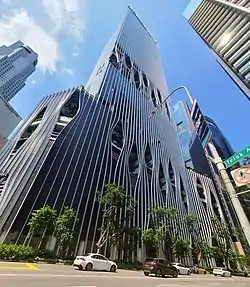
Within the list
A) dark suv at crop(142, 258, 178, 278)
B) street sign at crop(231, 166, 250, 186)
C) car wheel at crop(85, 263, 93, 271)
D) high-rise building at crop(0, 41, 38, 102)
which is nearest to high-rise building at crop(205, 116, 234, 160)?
dark suv at crop(142, 258, 178, 278)

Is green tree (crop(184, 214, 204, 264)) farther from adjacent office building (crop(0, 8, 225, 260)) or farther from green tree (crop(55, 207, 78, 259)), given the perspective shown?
green tree (crop(55, 207, 78, 259))

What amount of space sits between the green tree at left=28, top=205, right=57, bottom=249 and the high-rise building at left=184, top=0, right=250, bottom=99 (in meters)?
28.9

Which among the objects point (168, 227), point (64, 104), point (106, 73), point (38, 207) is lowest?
→ point (38, 207)

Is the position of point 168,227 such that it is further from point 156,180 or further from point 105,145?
point 105,145

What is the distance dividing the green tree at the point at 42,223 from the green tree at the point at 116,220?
6.98 meters

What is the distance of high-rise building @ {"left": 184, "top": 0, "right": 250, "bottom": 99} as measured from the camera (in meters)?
31.3

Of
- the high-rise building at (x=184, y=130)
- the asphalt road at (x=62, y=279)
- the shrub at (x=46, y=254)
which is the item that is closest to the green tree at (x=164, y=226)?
the shrub at (x=46, y=254)

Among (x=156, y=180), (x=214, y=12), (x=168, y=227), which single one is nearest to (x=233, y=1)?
(x=214, y=12)

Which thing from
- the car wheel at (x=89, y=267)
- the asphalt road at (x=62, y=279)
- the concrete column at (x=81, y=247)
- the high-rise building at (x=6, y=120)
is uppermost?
the high-rise building at (x=6, y=120)

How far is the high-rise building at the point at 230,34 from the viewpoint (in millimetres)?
31266

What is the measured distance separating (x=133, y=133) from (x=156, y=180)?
11.3 meters

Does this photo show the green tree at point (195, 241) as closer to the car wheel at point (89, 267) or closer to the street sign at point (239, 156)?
the car wheel at point (89, 267)

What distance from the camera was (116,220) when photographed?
28.8m

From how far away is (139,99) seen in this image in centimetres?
6094
